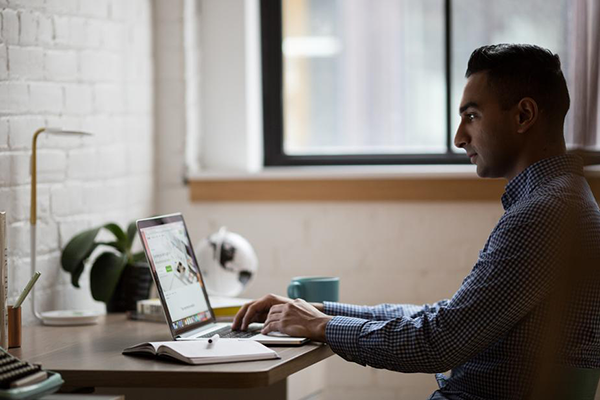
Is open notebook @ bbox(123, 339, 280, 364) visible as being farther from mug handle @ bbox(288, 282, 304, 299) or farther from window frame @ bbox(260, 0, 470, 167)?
window frame @ bbox(260, 0, 470, 167)

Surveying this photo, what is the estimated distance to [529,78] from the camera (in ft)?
5.10

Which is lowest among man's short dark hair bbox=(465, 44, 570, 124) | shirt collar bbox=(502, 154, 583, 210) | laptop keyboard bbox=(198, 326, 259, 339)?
laptop keyboard bbox=(198, 326, 259, 339)

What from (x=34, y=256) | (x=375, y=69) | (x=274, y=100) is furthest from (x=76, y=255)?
(x=375, y=69)

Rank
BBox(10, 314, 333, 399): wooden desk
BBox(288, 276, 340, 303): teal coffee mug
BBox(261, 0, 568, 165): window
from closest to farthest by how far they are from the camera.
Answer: BBox(10, 314, 333, 399): wooden desk → BBox(288, 276, 340, 303): teal coffee mug → BBox(261, 0, 568, 165): window

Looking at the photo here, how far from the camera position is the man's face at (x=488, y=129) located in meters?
1.58

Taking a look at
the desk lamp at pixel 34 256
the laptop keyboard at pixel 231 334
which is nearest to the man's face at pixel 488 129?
the laptop keyboard at pixel 231 334

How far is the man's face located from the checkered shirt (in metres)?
0.07

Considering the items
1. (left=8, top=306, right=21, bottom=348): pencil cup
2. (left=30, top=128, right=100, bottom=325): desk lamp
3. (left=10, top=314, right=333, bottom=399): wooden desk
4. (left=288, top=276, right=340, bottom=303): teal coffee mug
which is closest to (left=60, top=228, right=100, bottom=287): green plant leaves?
(left=30, top=128, right=100, bottom=325): desk lamp

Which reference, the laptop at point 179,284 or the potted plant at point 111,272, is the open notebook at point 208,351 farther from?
the potted plant at point 111,272

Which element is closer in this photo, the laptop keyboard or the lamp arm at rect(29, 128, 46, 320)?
the laptop keyboard

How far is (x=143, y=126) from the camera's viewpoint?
8.77ft

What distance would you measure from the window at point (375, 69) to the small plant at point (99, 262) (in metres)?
0.89

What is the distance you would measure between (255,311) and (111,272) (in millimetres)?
500

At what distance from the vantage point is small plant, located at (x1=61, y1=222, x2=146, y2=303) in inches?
80.1
